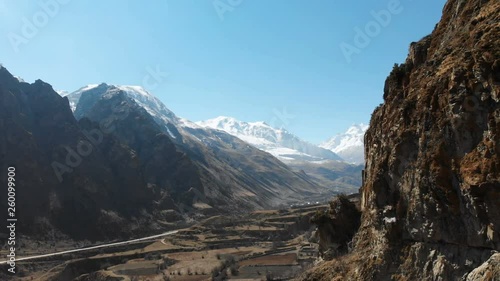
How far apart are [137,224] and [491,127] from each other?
137 m

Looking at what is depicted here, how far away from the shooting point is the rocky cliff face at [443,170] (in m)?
16.2

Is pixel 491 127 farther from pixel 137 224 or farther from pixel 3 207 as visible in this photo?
pixel 137 224

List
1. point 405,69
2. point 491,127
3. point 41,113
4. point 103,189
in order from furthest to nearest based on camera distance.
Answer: point 41,113
point 103,189
point 405,69
point 491,127

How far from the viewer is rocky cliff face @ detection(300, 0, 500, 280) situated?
640 inches

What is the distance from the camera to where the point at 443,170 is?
18172 millimetres

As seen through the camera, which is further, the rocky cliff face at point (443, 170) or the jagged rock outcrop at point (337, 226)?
the jagged rock outcrop at point (337, 226)

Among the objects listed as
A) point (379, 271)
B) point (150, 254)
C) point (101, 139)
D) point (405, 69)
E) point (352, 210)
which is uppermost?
point (101, 139)

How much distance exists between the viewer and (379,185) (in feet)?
76.5

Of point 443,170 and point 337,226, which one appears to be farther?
→ point 337,226

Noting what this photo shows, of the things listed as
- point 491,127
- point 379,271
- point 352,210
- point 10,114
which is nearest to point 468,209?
point 491,127

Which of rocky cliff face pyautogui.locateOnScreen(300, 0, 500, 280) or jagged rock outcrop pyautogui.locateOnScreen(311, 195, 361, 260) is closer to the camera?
rocky cliff face pyautogui.locateOnScreen(300, 0, 500, 280)

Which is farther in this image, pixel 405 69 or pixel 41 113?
pixel 41 113

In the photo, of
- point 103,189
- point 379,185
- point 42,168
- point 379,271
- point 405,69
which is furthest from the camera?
point 103,189

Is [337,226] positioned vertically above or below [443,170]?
below
